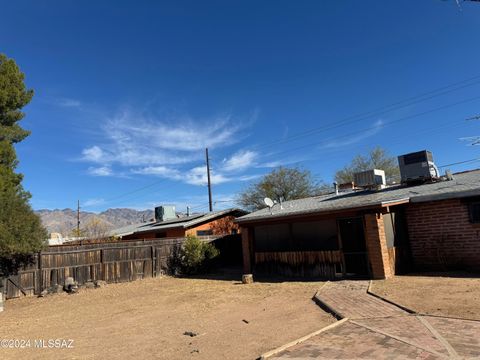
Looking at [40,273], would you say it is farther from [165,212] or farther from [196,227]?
[165,212]

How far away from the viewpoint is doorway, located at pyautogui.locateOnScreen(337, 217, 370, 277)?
1352 centimetres

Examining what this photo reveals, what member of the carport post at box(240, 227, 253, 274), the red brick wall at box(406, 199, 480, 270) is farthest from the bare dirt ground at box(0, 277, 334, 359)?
the red brick wall at box(406, 199, 480, 270)

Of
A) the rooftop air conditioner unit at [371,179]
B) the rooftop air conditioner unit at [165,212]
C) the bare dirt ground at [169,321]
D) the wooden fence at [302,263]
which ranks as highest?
the rooftop air conditioner unit at [165,212]

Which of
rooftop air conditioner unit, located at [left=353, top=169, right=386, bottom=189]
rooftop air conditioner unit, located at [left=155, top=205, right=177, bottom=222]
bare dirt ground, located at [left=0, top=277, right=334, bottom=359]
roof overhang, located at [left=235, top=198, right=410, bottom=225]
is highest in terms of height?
rooftop air conditioner unit, located at [left=155, top=205, right=177, bottom=222]

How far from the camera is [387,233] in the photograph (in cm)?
1261

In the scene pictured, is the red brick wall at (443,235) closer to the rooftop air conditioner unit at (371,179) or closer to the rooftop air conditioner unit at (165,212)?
the rooftop air conditioner unit at (371,179)

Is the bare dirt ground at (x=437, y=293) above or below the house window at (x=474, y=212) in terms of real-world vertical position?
below

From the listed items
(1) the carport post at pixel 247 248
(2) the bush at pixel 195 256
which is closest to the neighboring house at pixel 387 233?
(1) the carport post at pixel 247 248

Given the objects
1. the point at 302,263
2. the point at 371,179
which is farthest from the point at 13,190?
the point at 371,179

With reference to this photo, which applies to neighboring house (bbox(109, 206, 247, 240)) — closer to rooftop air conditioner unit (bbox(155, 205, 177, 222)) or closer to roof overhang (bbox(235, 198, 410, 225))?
rooftop air conditioner unit (bbox(155, 205, 177, 222))

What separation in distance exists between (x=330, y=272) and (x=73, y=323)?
8755mm

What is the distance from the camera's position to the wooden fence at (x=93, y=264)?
14.1 metres

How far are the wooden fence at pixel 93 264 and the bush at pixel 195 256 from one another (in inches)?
34.7

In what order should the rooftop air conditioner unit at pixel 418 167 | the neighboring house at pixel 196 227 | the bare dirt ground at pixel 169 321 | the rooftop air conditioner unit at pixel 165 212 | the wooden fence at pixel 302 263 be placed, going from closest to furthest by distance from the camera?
1. the bare dirt ground at pixel 169 321
2. the wooden fence at pixel 302 263
3. the rooftop air conditioner unit at pixel 418 167
4. the neighboring house at pixel 196 227
5. the rooftop air conditioner unit at pixel 165 212
